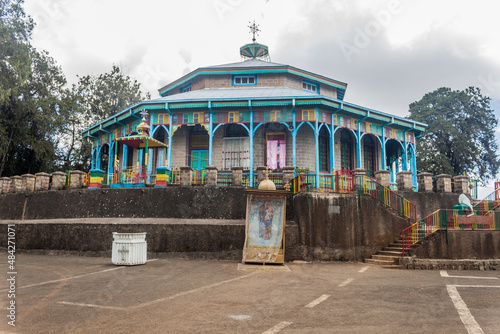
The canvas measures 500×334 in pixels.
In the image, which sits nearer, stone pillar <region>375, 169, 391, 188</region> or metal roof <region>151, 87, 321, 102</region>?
stone pillar <region>375, 169, 391, 188</region>

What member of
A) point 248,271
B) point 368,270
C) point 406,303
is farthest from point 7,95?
point 406,303

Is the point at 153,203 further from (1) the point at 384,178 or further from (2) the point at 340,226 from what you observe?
(1) the point at 384,178

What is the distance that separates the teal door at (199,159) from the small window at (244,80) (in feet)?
18.6

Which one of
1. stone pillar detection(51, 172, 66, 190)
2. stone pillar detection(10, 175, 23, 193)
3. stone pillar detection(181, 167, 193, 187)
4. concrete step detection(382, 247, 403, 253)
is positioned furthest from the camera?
stone pillar detection(10, 175, 23, 193)

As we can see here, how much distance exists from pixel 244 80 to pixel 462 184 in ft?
45.0

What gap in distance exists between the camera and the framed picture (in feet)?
36.6

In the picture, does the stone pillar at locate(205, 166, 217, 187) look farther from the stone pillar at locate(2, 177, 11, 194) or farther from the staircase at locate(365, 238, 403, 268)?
the stone pillar at locate(2, 177, 11, 194)

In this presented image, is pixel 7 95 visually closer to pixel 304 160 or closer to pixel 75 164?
pixel 75 164

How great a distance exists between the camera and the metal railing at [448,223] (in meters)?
12.1

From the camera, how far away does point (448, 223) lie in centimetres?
1226

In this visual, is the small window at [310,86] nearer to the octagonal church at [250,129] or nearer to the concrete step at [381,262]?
the octagonal church at [250,129]

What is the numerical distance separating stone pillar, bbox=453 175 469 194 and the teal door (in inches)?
498

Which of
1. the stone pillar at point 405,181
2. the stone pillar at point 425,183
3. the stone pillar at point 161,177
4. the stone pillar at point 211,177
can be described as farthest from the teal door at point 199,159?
the stone pillar at point 425,183

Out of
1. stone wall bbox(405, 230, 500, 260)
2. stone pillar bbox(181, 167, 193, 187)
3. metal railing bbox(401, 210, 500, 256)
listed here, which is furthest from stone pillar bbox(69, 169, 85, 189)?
stone wall bbox(405, 230, 500, 260)
